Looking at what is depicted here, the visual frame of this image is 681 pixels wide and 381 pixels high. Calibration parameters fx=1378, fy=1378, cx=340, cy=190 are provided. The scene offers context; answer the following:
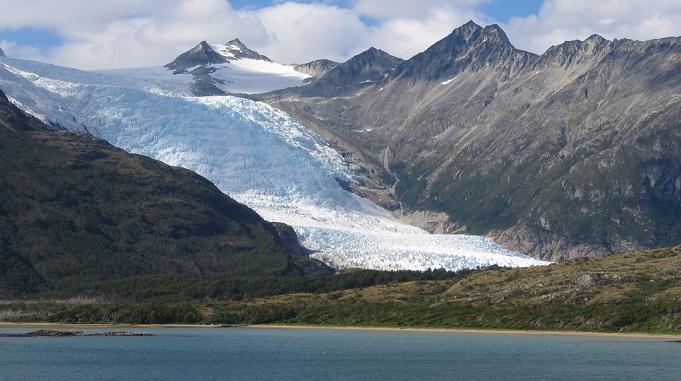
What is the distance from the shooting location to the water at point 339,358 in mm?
103938

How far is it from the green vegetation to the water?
11.1 meters

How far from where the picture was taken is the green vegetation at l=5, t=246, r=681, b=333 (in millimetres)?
159250

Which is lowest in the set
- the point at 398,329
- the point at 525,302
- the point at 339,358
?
the point at 339,358

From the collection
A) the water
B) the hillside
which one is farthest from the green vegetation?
the water

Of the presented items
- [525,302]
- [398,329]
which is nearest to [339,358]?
[398,329]

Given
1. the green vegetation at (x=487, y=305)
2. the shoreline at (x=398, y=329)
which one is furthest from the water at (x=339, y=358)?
the green vegetation at (x=487, y=305)

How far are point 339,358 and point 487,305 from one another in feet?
184

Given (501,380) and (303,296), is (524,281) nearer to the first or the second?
(303,296)

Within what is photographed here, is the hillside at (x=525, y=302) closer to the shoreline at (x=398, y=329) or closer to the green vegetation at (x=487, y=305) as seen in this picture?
the green vegetation at (x=487, y=305)

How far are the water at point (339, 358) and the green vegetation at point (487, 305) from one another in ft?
36.3

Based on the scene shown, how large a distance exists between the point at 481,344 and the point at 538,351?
11568 mm

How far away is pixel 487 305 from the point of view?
17250 centimetres

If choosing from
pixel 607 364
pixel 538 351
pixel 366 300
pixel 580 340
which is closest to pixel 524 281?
pixel 366 300

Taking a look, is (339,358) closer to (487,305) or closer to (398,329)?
(398,329)
